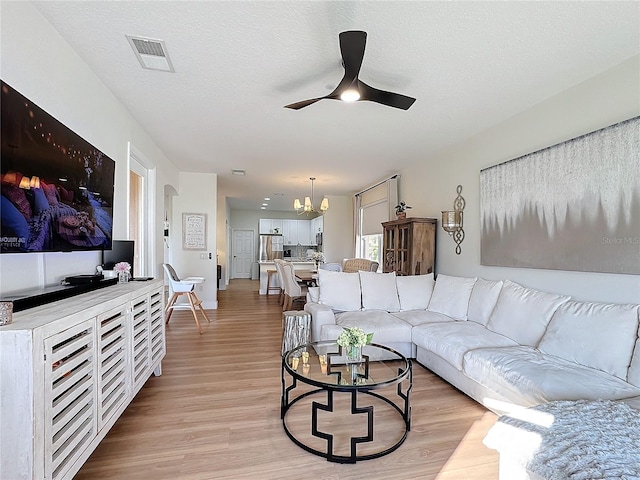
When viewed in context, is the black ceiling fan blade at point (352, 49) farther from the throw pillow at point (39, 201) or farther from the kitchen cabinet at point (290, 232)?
the kitchen cabinet at point (290, 232)

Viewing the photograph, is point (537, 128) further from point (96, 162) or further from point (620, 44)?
point (96, 162)

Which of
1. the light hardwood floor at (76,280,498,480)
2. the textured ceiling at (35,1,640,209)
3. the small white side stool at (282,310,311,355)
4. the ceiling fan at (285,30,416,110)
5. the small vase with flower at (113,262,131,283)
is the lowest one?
the light hardwood floor at (76,280,498,480)

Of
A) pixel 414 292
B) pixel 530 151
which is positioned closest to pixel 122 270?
pixel 414 292

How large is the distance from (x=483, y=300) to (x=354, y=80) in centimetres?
254

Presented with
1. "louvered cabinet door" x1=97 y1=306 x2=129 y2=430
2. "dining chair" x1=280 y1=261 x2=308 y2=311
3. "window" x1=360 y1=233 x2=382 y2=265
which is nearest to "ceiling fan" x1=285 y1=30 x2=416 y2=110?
"louvered cabinet door" x1=97 y1=306 x2=129 y2=430

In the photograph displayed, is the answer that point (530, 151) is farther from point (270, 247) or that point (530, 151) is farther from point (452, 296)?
point (270, 247)

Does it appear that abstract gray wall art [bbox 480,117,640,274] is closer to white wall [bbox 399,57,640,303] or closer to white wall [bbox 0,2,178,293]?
white wall [bbox 399,57,640,303]

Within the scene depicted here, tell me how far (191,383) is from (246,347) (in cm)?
107

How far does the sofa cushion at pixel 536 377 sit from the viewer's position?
184 cm

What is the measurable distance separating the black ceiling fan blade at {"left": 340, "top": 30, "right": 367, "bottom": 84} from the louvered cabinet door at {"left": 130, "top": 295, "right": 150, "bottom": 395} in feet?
7.26

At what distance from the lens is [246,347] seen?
12.9 feet

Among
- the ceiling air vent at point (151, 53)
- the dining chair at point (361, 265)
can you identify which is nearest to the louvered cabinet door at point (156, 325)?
the ceiling air vent at point (151, 53)

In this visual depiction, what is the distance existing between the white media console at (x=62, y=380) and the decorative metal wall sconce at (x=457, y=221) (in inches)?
146

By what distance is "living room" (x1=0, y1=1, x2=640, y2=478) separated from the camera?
177 centimetres
